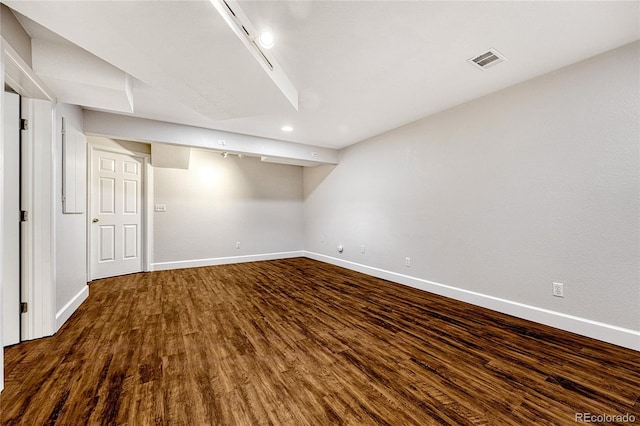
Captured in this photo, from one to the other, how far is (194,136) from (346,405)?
12.9 feet

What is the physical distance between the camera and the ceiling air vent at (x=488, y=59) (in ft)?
7.09

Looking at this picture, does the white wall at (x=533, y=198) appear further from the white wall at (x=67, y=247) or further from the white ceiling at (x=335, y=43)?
the white wall at (x=67, y=247)

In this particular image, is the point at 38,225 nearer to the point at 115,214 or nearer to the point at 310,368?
the point at 115,214

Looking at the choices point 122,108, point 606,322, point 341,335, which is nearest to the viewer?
point 606,322

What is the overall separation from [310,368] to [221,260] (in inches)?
164

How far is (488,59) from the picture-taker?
225cm

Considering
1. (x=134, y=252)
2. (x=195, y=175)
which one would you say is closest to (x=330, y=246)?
(x=195, y=175)

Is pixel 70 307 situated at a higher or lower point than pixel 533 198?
lower

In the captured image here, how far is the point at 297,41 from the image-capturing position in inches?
78.5

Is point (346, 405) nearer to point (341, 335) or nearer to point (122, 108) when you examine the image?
point (341, 335)

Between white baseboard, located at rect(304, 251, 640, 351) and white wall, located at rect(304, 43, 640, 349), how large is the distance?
0.01 metres

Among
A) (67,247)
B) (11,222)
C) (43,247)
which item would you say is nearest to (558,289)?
(43,247)

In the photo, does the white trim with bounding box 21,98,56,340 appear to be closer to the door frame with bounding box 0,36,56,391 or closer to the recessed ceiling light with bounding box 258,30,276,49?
the door frame with bounding box 0,36,56,391

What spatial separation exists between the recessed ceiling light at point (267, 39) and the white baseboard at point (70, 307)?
10.0 feet
